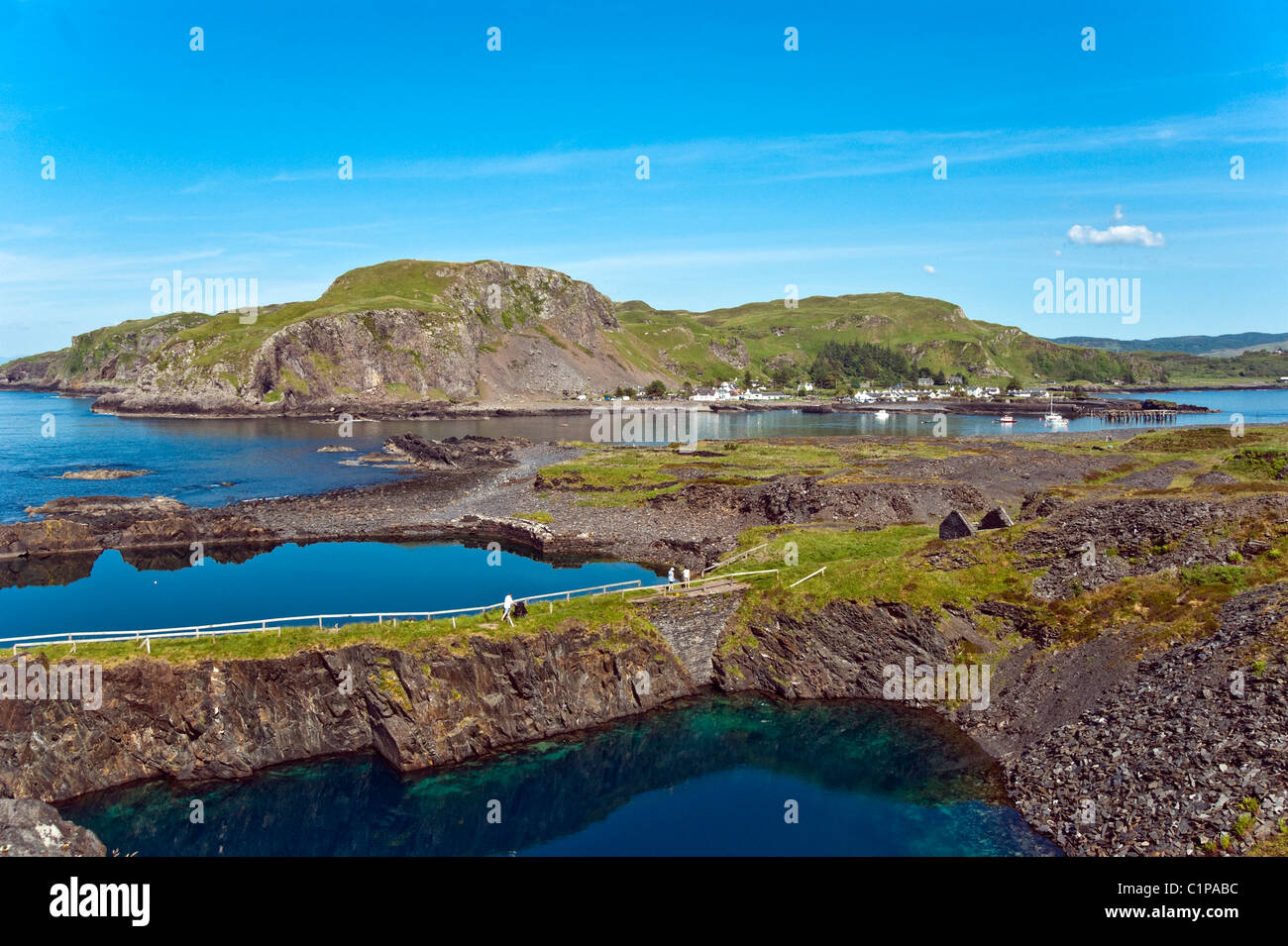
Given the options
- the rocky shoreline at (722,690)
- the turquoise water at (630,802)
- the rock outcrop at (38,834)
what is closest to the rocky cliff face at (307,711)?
the rocky shoreline at (722,690)

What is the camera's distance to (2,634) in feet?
169

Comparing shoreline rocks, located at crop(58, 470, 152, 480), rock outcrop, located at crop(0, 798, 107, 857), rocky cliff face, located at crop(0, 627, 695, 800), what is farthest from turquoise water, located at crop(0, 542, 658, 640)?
shoreline rocks, located at crop(58, 470, 152, 480)

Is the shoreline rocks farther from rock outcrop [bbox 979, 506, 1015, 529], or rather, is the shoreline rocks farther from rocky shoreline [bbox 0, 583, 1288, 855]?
rock outcrop [bbox 979, 506, 1015, 529]

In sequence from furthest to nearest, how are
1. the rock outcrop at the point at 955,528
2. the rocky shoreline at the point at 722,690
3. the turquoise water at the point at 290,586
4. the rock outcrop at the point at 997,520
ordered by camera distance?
the rock outcrop at the point at 997,520 < the turquoise water at the point at 290,586 < the rock outcrop at the point at 955,528 < the rocky shoreline at the point at 722,690

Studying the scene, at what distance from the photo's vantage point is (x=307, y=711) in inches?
1467

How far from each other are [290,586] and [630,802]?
38.8 metres

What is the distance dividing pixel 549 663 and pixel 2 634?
124ft

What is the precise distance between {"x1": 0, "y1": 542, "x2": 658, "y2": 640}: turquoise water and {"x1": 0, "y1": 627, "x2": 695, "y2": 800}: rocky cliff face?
1814 cm

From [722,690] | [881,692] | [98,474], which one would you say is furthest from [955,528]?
[98,474]

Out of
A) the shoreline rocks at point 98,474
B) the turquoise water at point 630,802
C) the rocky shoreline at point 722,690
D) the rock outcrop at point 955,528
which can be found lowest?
the turquoise water at point 630,802

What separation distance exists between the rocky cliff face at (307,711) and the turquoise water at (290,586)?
1814 cm

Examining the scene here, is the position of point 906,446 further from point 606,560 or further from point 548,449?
point 606,560

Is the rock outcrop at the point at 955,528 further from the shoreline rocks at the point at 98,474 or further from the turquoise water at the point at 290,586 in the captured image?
the shoreline rocks at the point at 98,474

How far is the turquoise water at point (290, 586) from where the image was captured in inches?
2188
